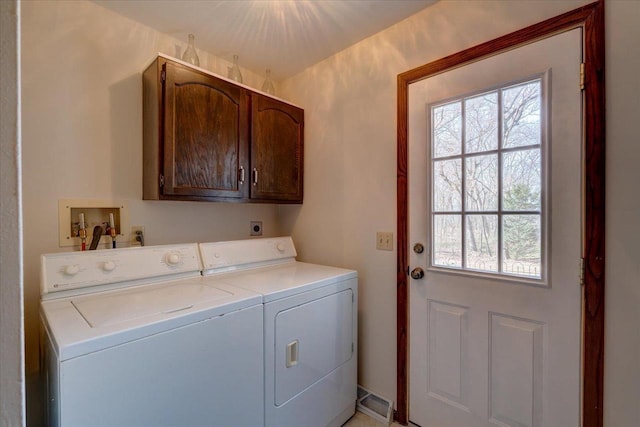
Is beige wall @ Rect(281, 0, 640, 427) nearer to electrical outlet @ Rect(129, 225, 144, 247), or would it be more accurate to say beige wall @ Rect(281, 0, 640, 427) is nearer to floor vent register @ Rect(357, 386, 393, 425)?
floor vent register @ Rect(357, 386, 393, 425)

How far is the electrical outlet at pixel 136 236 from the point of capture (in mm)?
1719

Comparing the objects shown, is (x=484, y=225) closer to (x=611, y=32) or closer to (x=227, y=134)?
(x=611, y=32)

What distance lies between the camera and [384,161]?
1812 millimetres

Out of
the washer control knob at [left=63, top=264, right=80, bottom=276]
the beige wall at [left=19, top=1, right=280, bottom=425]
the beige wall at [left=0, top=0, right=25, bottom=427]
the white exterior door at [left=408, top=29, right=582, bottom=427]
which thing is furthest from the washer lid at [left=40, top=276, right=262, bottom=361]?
the white exterior door at [left=408, top=29, right=582, bottom=427]

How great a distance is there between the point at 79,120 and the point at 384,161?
1684 millimetres

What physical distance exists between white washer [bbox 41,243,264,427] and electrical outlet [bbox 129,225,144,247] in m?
0.28

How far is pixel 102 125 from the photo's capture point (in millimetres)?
1631

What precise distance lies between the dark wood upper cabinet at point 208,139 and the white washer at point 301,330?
367 millimetres

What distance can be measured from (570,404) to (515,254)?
0.63 m

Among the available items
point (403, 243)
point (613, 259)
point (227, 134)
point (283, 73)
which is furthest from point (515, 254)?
point (283, 73)

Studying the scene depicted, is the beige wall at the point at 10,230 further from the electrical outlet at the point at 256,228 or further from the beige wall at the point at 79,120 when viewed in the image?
the electrical outlet at the point at 256,228

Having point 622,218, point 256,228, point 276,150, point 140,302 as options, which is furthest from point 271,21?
point 622,218

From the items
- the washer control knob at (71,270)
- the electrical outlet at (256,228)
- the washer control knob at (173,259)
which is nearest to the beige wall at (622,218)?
the washer control knob at (173,259)

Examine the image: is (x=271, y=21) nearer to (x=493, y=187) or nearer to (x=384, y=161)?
(x=384, y=161)
